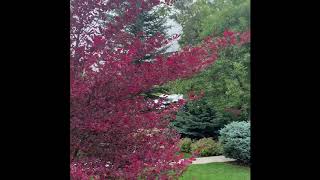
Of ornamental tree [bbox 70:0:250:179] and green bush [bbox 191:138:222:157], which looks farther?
green bush [bbox 191:138:222:157]

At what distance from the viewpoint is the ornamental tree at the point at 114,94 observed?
80.7 inches

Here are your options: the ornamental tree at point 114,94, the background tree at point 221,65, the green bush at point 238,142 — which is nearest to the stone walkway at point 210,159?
the green bush at point 238,142

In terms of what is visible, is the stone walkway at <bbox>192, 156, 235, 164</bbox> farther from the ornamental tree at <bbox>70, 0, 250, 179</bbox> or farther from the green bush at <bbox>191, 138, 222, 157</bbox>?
the ornamental tree at <bbox>70, 0, 250, 179</bbox>

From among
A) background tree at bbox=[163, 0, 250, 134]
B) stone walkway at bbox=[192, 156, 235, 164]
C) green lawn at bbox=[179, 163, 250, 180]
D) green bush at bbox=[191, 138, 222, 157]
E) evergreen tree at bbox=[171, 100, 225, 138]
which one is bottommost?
green lawn at bbox=[179, 163, 250, 180]

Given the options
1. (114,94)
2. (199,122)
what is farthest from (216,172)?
(114,94)

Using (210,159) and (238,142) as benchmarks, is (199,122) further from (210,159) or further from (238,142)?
(238,142)

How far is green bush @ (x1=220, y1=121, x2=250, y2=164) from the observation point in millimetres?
5785

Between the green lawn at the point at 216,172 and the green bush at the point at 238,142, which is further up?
the green bush at the point at 238,142

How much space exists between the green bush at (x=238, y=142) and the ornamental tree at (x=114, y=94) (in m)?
3.68

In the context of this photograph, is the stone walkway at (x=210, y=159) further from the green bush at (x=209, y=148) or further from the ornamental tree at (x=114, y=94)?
the ornamental tree at (x=114, y=94)

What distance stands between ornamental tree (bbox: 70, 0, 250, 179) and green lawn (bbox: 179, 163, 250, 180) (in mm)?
2725

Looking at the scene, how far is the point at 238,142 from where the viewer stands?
5.80 m

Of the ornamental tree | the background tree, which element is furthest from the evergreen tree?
the ornamental tree
